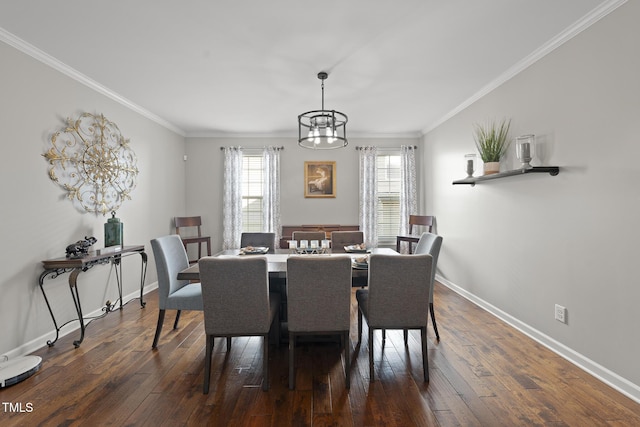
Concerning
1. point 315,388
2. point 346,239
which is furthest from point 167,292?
point 346,239

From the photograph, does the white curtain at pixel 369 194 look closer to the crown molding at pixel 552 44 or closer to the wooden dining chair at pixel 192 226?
the crown molding at pixel 552 44

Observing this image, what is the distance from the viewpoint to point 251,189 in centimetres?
574

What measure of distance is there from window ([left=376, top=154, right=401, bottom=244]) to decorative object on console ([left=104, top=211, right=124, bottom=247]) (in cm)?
409

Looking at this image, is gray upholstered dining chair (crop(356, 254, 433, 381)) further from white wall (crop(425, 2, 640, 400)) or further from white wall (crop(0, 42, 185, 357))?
white wall (crop(0, 42, 185, 357))

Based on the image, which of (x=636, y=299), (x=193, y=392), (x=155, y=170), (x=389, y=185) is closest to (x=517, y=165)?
→ (x=636, y=299)

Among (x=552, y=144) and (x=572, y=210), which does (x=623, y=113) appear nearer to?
(x=552, y=144)

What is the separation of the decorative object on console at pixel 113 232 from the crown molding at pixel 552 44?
4492 mm

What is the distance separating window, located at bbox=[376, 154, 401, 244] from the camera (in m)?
5.80

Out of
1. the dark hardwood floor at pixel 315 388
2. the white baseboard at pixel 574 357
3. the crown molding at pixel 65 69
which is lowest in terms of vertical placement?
the dark hardwood floor at pixel 315 388

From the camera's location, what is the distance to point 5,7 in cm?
212

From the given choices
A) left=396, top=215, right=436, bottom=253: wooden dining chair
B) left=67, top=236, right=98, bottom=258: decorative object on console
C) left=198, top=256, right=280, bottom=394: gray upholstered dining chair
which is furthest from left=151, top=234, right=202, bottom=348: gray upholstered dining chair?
left=396, top=215, right=436, bottom=253: wooden dining chair

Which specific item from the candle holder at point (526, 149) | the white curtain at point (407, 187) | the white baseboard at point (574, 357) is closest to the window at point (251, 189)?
the white curtain at point (407, 187)

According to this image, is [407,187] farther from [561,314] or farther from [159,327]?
[159,327]

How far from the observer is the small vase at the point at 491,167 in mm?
3285
